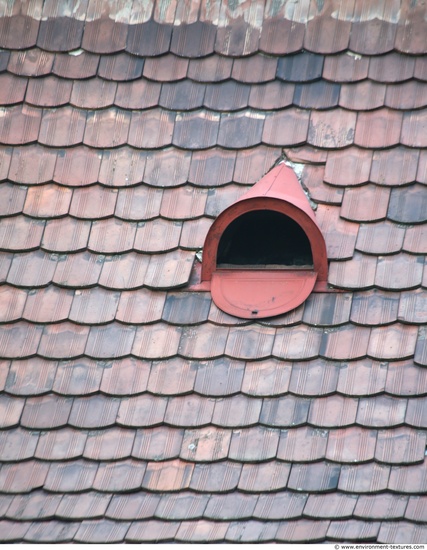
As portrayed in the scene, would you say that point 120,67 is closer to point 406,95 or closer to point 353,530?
point 406,95

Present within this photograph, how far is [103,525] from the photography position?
518cm

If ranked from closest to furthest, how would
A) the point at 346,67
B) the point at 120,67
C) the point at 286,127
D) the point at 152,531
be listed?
the point at 152,531 → the point at 286,127 → the point at 346,67 → the point at 120,67

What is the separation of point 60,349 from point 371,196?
5.85 feet

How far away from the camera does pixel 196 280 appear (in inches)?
232

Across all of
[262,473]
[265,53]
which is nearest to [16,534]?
[262,473]

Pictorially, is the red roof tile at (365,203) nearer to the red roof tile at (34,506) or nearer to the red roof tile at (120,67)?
the red roof tile at (120,67)

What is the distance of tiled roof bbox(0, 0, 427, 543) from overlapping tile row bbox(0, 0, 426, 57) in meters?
0.01

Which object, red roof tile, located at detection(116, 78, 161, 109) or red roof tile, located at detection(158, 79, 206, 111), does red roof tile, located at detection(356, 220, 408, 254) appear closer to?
red roof tile, located at detection(158, 79, 206, 111)

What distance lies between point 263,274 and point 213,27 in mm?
1697

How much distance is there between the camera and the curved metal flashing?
18.7ft

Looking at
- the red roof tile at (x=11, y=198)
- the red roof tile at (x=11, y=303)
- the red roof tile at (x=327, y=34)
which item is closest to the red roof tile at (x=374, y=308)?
the red roof tile at (x=327, y=34)

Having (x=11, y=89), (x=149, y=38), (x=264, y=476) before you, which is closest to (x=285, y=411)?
(x=264, y=476)

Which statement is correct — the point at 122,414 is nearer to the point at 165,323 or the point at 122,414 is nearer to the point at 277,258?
the point at 165,323

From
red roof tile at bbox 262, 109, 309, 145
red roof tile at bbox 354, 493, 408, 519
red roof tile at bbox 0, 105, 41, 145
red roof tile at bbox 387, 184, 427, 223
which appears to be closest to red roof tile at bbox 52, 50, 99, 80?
red roof tile at bbox 0, 105, 41, 145
